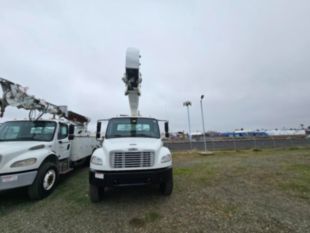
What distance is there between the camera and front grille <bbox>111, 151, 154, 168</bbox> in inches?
149

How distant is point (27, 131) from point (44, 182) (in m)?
1.83

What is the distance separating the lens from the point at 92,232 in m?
2.90

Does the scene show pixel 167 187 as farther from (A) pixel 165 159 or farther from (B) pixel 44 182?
(B) pixel 44 182

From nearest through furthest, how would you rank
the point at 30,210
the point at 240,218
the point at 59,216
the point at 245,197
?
the point at 240,218 < the point at 59,216 < the point at 30,210 < the point at 245,197

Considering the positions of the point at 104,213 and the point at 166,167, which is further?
the point at 166,167

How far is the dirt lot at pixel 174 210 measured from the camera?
304 cm

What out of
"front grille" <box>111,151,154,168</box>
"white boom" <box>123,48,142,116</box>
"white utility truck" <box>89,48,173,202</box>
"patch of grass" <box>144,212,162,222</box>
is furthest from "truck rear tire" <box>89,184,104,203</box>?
"white boom" <box>123,48,142,116</box>

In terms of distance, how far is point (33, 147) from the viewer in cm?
450

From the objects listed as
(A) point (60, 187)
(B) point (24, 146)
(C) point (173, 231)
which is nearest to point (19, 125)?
(B) point (24, 146)

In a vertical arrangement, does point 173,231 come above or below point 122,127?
below

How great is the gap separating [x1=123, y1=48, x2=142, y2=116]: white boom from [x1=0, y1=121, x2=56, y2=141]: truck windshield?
9.06 ft

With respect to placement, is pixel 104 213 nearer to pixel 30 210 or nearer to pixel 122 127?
pixel 30 210

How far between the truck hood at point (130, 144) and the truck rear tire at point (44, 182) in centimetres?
177

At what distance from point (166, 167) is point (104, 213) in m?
1.63
